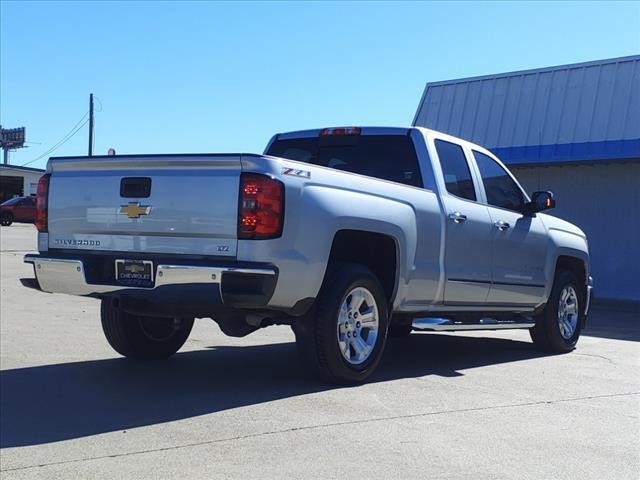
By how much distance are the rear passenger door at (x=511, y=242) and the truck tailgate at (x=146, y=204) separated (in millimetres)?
3238

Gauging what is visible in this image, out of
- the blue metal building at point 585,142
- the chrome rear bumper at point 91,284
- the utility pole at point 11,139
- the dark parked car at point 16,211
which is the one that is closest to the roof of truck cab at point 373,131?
the chrome rear bumper at point 91,284

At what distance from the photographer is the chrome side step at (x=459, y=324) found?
267 inches

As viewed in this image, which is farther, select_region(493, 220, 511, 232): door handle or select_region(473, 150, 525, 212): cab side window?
select_region(473, 150, 525, 212): cab side window

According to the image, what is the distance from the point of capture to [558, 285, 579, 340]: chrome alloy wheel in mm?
8781

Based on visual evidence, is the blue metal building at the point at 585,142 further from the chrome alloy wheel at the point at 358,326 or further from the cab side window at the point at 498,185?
the chrome alloy wheel at the point at 358,326

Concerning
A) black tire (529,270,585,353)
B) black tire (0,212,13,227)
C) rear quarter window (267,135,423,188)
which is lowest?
black tire (0,212,13,227)

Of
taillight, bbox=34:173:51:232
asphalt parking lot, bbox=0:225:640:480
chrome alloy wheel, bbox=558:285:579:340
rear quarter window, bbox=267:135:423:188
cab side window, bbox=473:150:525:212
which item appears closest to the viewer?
asphalt parking lot, bbox=0:225:640:480

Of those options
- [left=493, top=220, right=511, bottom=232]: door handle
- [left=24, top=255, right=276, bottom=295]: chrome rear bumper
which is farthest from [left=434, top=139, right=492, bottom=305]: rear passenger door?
[left=24, top=255, right=276, bottom=295]: chrome rear bumper

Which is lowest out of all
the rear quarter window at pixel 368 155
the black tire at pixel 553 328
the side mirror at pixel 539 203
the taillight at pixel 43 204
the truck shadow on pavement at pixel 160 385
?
the truck shadow on pavement at pixel 160 385

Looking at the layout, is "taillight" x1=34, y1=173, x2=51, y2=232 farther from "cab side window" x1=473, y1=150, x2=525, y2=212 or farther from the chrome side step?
"cab side window" x1=473, y1=150, x2=525, y2=212

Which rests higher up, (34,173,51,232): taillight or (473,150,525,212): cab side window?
(473,150,525,212): cab side window

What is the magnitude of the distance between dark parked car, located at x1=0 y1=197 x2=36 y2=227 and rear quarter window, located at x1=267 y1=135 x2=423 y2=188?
1340 inches

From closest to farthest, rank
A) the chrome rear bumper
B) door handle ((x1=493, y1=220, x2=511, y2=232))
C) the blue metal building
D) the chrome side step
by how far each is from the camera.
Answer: the chrome rear bumper
the chrome side step
door handle ((x1=493, y1=220, x2=511, y2=232))
the blue metal building

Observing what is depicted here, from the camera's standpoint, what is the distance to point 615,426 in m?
5.25
